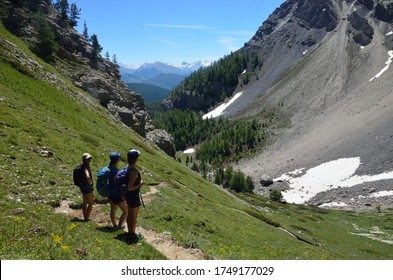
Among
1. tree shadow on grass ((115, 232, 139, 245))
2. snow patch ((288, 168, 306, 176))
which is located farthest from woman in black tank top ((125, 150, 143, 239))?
snow patch ((288, 168, 306, 176))

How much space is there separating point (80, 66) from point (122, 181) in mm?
77629

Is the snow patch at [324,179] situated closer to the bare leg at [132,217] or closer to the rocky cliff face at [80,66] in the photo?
the rocky cliff face at [80,66]

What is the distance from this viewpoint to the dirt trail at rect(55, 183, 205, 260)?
17312 millimetres

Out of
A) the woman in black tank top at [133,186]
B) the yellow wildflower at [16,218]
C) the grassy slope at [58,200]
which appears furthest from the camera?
the woman in black tank top at [133,186]

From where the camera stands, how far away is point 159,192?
3100cm

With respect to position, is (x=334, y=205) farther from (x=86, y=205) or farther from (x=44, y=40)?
(x=86, y=205)

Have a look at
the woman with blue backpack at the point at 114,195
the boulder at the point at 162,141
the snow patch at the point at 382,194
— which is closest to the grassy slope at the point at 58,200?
the woman with blue backpack at the point at 114,195

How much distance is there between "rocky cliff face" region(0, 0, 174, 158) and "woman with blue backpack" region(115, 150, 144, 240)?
61.6 m

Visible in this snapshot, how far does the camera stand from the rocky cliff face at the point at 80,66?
255ft

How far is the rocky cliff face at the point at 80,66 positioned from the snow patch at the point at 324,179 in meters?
53.7

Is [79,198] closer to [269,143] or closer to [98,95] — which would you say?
[98,95]

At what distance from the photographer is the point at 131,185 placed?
632 inches

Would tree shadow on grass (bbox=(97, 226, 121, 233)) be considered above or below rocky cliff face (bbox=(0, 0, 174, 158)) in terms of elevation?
below

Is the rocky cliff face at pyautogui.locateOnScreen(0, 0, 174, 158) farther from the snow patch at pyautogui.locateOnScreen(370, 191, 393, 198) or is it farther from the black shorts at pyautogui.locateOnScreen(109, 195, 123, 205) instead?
the snow patch at pyautogui.locateOnScreen(370, 191, 393, 198)
